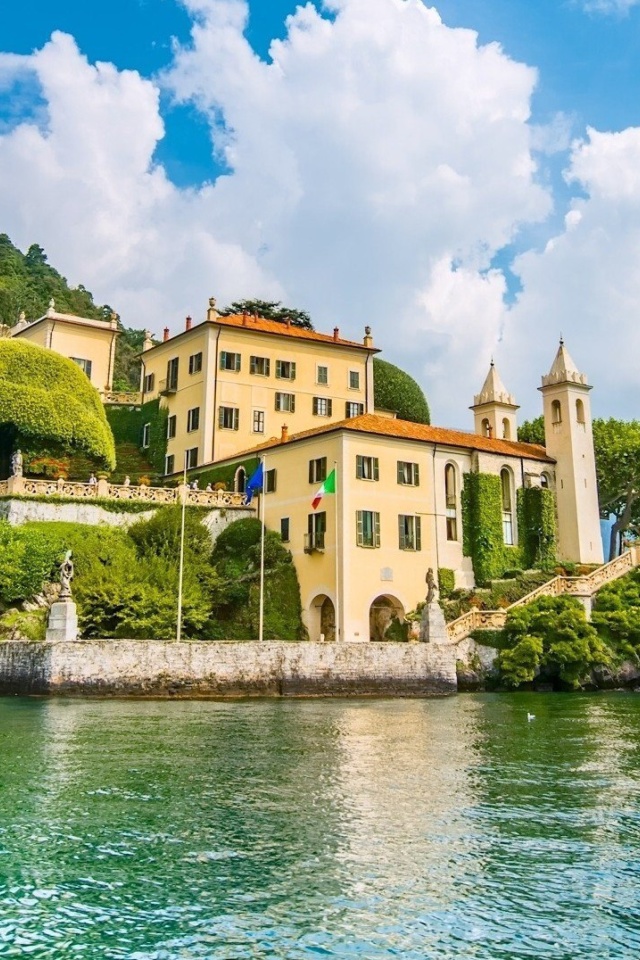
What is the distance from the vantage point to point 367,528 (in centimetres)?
4394

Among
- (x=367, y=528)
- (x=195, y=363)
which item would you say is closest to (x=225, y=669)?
(x=367, y=528)

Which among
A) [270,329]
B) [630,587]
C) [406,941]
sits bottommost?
[406,941]

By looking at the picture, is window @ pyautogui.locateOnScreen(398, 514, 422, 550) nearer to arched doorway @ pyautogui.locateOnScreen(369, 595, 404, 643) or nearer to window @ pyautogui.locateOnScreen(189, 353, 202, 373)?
arched doorway @ pyautogui.locateOnScreen(369, 595, 404, 643)

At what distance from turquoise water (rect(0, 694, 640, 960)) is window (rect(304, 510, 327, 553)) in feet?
73.0

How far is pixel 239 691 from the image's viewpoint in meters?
33.5

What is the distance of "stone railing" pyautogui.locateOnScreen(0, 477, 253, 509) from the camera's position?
42.6 meters

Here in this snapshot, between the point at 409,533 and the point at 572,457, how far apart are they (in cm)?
1374

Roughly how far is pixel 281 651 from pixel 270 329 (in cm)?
2870

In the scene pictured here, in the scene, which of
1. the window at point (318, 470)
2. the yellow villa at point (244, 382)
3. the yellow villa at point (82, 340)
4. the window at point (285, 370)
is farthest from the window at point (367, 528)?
the yellow villa at point (82, 340)

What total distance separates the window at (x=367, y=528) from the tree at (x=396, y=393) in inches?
838

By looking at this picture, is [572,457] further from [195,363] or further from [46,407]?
[46,407]

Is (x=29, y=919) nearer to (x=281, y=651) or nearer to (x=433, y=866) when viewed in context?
(x=433, y=866)

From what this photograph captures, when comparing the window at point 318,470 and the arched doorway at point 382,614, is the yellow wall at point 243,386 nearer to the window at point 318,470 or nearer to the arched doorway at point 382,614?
the window at point 318,470

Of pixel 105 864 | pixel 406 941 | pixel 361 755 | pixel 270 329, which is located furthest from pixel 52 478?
pixel 406 941
